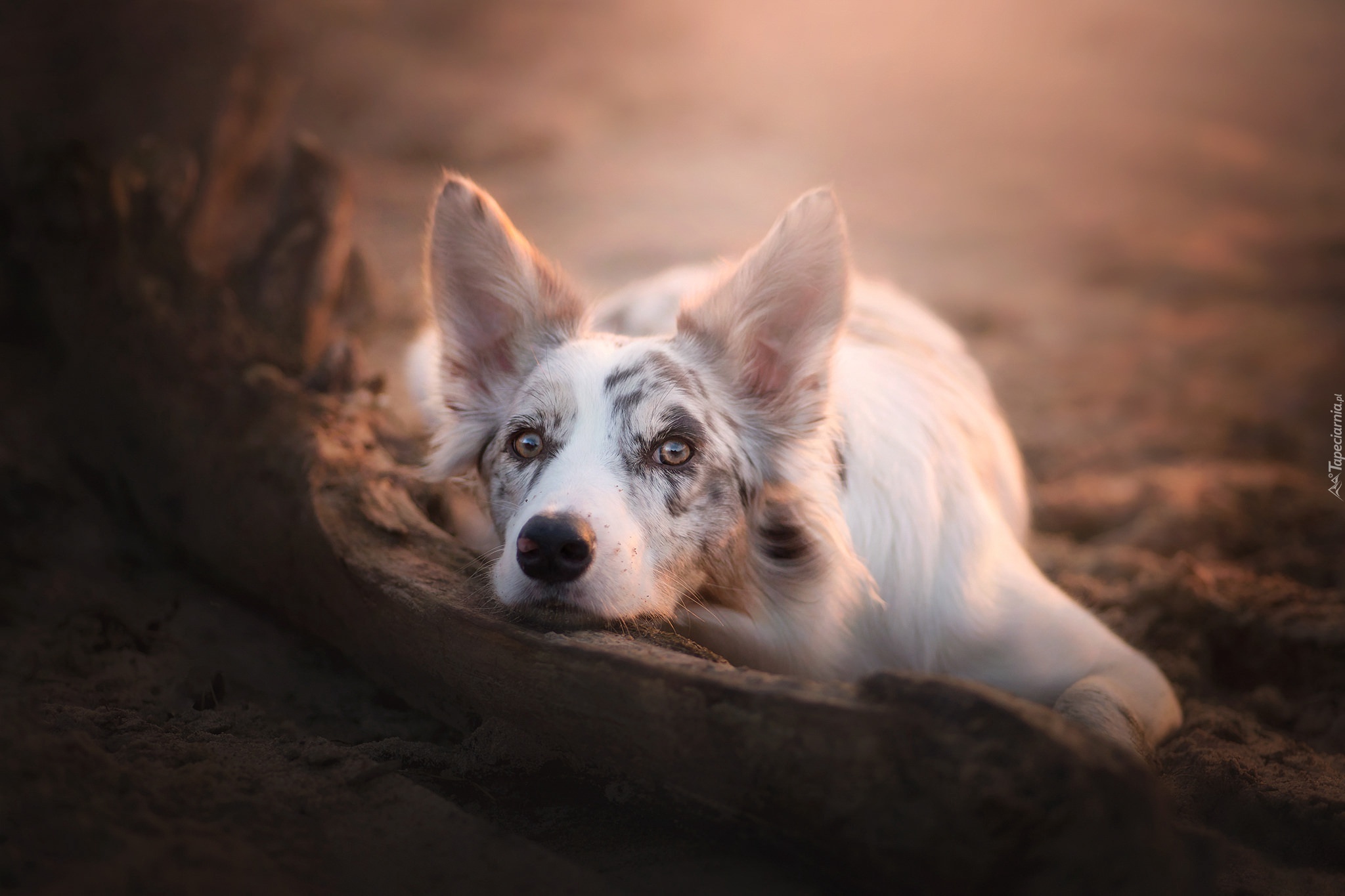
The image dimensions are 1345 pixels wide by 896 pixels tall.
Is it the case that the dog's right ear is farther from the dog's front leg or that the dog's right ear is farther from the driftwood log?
the dog's front leg

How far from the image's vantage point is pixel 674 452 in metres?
2.42

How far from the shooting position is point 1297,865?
80.5 inches

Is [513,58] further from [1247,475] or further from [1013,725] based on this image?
[1013,725]

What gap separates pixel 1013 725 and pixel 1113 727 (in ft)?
3.50

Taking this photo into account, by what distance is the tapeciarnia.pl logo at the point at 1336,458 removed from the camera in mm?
4664

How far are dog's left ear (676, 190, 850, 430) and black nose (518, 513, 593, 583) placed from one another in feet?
2.74

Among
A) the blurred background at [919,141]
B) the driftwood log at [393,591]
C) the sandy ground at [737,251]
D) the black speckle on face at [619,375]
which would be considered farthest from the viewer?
the blurred background at [919,141]

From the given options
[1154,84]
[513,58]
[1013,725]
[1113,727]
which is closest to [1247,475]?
[1113,727]

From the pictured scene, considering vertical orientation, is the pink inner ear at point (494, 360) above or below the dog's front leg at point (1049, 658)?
above

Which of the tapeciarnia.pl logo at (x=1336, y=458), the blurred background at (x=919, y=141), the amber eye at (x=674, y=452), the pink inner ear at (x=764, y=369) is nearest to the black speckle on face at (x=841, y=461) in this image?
the pink inner ear at (x=764, y=369)

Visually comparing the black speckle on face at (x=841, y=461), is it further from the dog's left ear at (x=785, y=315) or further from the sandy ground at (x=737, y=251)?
the sandy ground at (x=737, y=251)

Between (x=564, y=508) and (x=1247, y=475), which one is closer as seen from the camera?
(x=564, y=508)

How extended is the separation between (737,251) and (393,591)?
15.1 feet

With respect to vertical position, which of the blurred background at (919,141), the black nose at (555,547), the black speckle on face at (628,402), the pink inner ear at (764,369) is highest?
the blurred background at (919,141)
